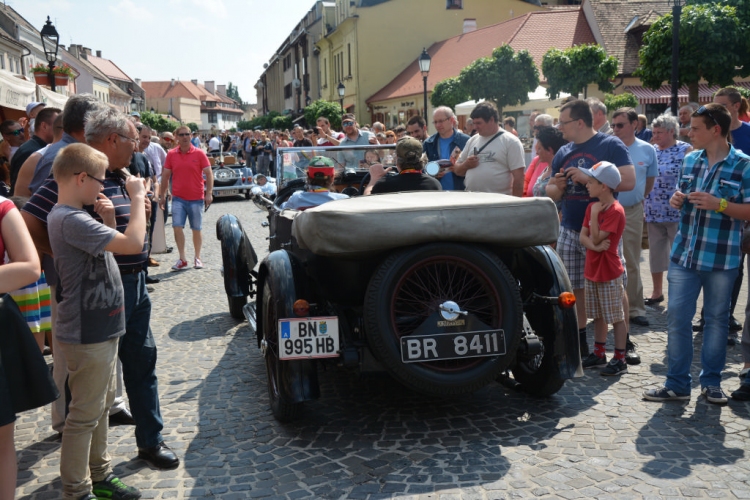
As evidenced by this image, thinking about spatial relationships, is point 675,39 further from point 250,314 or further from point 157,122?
point 157,122

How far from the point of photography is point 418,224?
394 cm

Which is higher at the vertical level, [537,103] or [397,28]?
[397,28]

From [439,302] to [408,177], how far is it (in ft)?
4.66

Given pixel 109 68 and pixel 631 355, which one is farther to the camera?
pixel 109 68

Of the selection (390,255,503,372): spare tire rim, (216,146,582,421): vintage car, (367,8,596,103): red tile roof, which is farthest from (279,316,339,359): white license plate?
(367,8,596,103): red tile roof

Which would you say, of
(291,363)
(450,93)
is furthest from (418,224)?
(450,93)

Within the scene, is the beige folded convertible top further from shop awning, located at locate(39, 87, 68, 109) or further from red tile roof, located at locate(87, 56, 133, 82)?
red tile roof, located at locate(87, 56, 133, 82)

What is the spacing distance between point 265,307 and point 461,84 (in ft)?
75.8

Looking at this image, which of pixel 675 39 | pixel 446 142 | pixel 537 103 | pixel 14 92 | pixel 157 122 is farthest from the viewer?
pixel 157 122

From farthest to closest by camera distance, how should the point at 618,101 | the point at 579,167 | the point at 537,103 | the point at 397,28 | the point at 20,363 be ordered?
the point at 397,28, the point at 618,101, the point at 537,103, the point at 579,167, the point at 20,363

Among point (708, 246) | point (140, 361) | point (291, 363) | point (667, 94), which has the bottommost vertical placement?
point (291, 363)

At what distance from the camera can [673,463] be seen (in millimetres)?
3727

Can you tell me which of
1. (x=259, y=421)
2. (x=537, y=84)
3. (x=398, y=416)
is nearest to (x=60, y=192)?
(x=259, y=421)

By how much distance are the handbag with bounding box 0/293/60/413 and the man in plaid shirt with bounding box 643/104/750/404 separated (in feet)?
11.7
